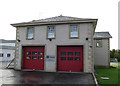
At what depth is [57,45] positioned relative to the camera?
10.7 meters

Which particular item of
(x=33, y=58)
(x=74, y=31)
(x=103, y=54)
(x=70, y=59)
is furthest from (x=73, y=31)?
(x=103, y=54)

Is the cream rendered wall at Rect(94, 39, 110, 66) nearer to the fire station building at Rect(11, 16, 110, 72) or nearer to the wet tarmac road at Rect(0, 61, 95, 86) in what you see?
Result: the fire station building at Rect(11, 16, 110, 72)

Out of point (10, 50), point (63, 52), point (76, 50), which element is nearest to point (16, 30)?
point (63, 52)

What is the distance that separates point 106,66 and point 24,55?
43.6 ft

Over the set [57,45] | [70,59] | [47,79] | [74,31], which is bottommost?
[47,79]

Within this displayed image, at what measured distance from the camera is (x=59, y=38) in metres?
10.7

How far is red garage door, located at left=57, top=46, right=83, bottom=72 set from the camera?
10211 millimetres

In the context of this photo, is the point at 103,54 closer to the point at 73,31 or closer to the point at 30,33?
the point at 73,31

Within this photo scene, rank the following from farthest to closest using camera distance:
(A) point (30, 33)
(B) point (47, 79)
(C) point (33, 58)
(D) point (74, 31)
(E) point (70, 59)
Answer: (A) point (30, 33) → (C) point (33, 58) → (D) point (74, 31) → (E) point (70, 59) → (B) point (47, 79)

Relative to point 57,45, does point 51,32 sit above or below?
above

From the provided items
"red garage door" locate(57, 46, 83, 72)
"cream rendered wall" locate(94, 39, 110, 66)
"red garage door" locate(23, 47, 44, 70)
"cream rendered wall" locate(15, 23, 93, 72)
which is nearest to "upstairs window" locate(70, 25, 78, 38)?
"cream rendered wall" locate(15, 23, 93, 72)

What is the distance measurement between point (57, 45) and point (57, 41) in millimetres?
423

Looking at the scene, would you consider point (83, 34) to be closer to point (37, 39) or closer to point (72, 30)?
point (72, 30)

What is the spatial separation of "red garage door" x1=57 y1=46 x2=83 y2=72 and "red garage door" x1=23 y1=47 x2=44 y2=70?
79.7 inches
